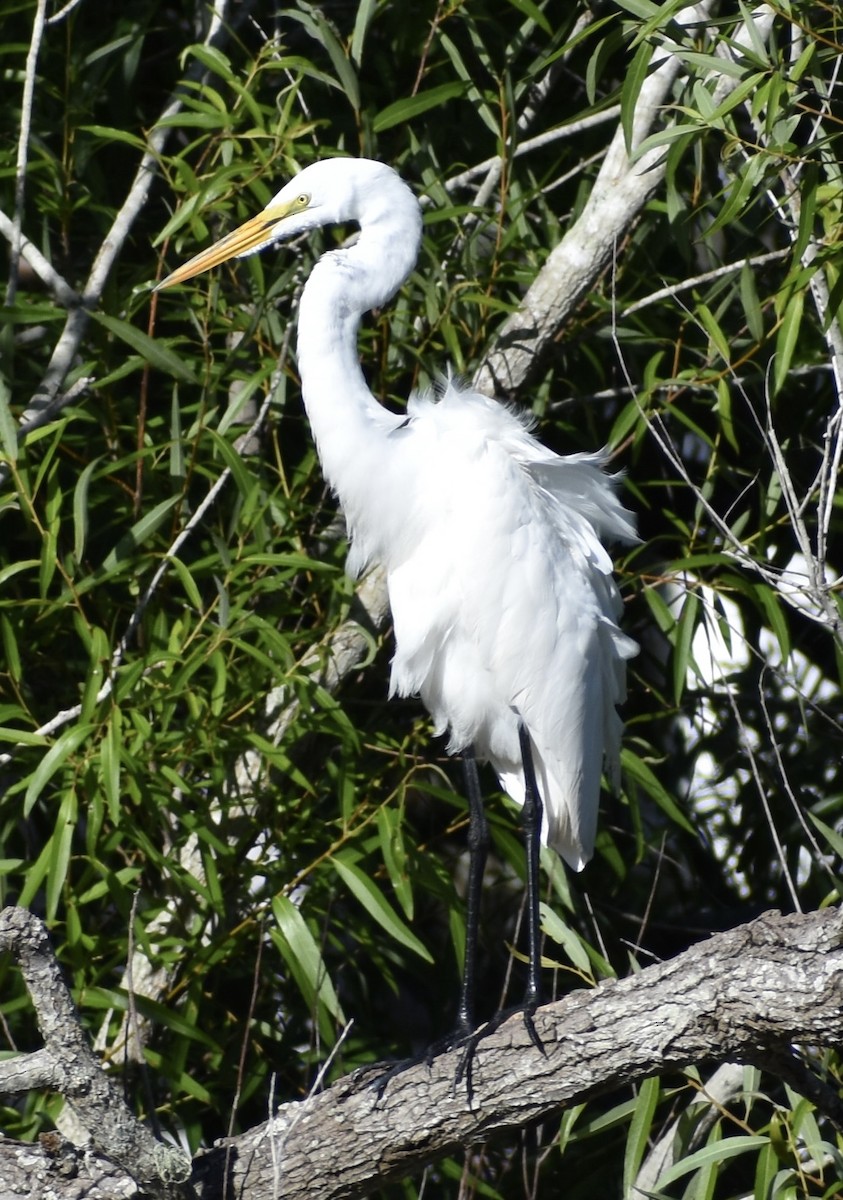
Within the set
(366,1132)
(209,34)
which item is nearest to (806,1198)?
(366,1132)

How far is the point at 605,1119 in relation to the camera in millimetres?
1699

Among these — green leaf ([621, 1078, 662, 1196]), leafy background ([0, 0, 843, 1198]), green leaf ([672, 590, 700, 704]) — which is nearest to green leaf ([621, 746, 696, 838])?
leafy background ([0, 0, 843, 1198])

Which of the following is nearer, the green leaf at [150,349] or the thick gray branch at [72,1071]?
the thick gray branch at [72,1071]

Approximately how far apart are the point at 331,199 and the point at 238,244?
0.13m

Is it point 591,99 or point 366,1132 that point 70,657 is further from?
point 591,99

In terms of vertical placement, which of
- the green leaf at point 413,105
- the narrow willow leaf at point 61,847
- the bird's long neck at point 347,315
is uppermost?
the green leaf at point 413,105

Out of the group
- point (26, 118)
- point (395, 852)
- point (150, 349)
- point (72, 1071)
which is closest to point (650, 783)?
point (395, 852)

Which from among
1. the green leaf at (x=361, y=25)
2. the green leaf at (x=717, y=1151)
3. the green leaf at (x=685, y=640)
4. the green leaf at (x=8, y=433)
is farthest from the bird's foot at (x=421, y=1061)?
the green leaf at (x=361, y=25)

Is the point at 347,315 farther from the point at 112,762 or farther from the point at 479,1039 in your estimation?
the point at 479,1039

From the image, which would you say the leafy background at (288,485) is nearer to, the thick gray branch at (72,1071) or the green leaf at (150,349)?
the green leaf at (150,349)

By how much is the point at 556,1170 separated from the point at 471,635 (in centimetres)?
93

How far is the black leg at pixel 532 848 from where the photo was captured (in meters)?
1.62

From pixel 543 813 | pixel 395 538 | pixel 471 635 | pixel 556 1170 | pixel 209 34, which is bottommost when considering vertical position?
pixel 556 1170

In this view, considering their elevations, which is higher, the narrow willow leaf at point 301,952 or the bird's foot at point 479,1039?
the bird's foot at point 479,1039
